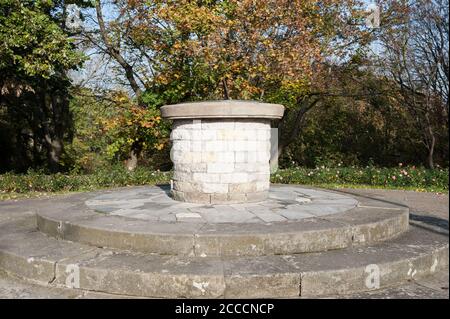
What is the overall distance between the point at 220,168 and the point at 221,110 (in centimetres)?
90

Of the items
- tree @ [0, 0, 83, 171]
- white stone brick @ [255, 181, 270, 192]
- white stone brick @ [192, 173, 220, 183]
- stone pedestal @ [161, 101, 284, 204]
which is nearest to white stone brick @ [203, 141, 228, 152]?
stone pedestal @ [161, 101, 284, 204]

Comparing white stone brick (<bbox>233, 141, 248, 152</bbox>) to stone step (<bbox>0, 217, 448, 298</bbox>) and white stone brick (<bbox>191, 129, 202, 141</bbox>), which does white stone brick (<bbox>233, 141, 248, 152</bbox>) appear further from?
stone step (<bbox>0, 217, 448, 298</bbox>)

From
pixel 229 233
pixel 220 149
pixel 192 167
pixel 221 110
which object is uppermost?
pixel 221 110

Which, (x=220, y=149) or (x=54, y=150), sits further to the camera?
(x=54, y=150)

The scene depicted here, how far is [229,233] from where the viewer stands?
4.41 metres

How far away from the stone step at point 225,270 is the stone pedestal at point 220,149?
2045mm

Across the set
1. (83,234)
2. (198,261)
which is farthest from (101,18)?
(198,261)

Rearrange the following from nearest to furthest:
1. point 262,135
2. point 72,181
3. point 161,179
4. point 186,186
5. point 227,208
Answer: point 227,208, point 186,186, point 262,135, point 72,181, point 161,179

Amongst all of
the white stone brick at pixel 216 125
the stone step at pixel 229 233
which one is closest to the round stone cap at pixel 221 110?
the white stone brick at pixel 216 125

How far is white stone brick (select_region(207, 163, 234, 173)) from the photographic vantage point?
6.17 m

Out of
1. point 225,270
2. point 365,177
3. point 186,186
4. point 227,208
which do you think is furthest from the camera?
point 365,177

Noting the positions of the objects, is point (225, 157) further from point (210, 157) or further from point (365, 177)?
point (365, 177)

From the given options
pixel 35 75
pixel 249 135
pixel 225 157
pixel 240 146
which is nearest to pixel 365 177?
pixel 249 135
